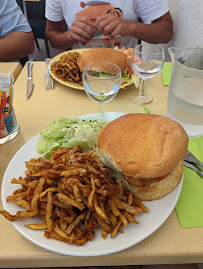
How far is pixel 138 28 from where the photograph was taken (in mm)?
2293

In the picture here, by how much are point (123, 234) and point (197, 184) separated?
0.46 metres

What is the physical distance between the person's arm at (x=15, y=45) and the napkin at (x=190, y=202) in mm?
1972

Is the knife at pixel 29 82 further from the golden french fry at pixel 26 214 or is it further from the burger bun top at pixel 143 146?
the golden french fry at pixel 26 214

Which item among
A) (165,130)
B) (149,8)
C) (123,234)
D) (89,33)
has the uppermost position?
(149,8)

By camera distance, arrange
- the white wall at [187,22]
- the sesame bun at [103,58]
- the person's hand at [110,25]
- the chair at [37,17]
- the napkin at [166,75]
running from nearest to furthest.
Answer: the sesame bun at [103,58], the napkin at [166,75], the person's hand at [110,25], the white wall at [187,22], the chair at [37,17]

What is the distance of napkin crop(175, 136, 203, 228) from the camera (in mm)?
902

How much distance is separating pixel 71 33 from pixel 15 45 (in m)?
0.57

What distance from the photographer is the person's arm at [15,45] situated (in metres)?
2.14

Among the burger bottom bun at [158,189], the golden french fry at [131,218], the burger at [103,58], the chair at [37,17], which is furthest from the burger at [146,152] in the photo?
the chair at [37,17]

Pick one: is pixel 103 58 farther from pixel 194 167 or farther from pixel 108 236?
pixel 108 236

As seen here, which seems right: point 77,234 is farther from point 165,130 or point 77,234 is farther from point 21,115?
point 21,115

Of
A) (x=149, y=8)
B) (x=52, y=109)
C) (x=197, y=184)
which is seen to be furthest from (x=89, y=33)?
(x=197, y=184)

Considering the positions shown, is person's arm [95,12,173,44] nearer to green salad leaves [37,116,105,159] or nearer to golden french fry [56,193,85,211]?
green salad leaves [37,116,105,159]

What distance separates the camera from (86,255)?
2.44 ft
